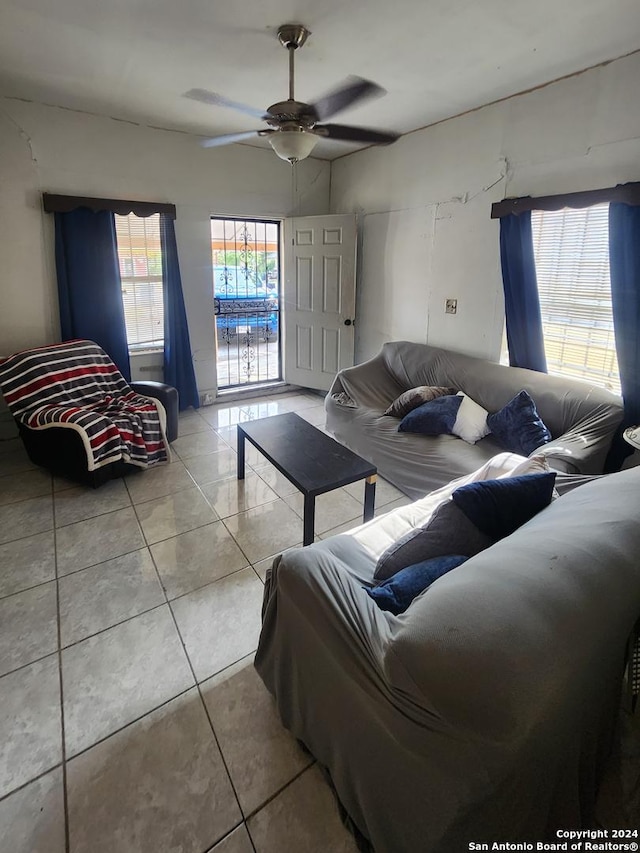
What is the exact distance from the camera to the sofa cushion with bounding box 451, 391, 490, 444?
2.87 metres

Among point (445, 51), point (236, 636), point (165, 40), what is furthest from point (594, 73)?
point (236, 636)

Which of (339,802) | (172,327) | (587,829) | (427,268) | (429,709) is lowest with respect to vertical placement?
(339,802)

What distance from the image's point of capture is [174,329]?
4.27 metres

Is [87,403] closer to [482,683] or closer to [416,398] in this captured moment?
[416,398]

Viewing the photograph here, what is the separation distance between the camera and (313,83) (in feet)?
9.29

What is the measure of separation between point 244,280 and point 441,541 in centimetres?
442

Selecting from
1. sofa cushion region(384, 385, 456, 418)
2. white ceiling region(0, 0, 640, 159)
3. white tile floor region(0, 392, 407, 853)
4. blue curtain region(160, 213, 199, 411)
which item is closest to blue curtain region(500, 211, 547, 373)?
sofa cushion region(384, 385, 456, 418)

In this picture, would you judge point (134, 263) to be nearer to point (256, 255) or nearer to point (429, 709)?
point (256, 255)

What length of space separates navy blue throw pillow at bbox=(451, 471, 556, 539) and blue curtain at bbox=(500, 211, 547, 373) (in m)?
2.01

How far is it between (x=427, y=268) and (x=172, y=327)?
252 cm

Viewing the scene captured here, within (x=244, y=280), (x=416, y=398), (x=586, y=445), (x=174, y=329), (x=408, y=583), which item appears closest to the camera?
(x=408, y=583)

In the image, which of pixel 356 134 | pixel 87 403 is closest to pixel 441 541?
pixel 356 134

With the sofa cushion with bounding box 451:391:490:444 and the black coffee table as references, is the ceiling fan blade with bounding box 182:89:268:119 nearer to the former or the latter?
the black coffee table

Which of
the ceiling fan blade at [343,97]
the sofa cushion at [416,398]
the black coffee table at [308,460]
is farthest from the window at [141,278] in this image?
the sofa cushion at [416,398]
